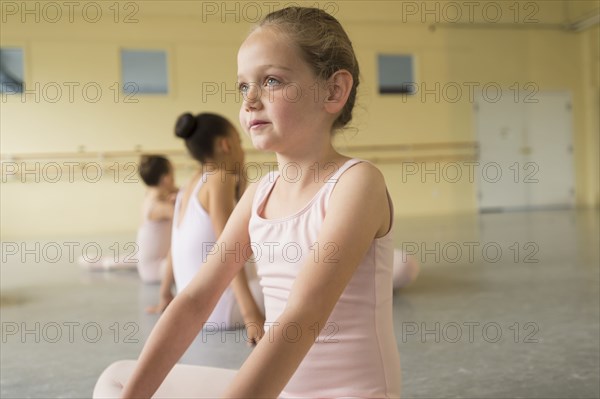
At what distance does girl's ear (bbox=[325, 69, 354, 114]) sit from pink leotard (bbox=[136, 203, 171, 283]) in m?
3.17

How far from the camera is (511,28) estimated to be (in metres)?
9.89

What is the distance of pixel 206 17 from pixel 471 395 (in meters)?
7.29

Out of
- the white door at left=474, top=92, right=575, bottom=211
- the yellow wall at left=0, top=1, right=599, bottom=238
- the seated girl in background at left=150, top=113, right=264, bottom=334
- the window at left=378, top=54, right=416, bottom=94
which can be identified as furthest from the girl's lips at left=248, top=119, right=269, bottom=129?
the white door at left=474, top=92, right=575, bottom=211

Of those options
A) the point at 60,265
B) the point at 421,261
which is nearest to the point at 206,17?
the point at 60,265

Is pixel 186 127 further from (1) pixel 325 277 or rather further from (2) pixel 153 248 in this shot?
(1) pixel 325 277

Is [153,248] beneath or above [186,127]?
beneath

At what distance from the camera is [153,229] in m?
4.10

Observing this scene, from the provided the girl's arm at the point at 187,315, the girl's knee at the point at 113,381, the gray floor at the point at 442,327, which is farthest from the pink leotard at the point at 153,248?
the girl's arm at the point at 187,315

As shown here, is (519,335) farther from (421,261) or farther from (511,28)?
(511,28)

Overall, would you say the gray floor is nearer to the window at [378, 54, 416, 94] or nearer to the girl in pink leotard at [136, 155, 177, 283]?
the girl in pink leotard at [136, 155, 177, 283]

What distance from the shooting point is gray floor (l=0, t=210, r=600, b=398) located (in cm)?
188

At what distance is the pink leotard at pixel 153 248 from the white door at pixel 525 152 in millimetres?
6631

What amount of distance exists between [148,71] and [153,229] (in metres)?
5.01

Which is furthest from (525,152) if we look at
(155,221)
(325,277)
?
(325,277)
